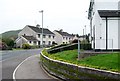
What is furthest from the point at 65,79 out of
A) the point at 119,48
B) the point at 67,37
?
the point at 67,37

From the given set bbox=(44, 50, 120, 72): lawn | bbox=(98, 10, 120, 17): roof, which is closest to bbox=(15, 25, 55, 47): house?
bbox=(98, 10, 120, 17): roof

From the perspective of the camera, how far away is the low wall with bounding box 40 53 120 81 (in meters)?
9.88

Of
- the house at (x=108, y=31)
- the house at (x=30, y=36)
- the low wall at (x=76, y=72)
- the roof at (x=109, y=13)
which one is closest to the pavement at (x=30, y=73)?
the low wall at (x=76, y=72)

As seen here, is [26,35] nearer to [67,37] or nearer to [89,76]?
[67,37]

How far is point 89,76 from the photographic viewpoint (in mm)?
10703

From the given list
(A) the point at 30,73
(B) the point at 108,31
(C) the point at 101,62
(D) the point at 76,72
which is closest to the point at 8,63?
(A) the point at 30,73

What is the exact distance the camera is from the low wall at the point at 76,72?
9877 mm

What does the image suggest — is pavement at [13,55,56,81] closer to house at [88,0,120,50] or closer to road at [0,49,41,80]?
road at [0,49,41,80]

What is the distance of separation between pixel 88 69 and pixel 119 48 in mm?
14373

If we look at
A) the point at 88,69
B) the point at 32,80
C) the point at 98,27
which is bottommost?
the point at 32,80

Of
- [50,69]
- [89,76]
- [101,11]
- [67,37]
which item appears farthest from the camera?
[67,37]

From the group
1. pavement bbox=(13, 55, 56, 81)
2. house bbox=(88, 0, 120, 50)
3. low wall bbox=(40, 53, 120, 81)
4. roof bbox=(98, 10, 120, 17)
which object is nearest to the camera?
low wall bbox=(40, 53, 120, 81)

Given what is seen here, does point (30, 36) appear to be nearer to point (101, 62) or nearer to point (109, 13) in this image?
point (109, 13)

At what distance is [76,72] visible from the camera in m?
11.7
